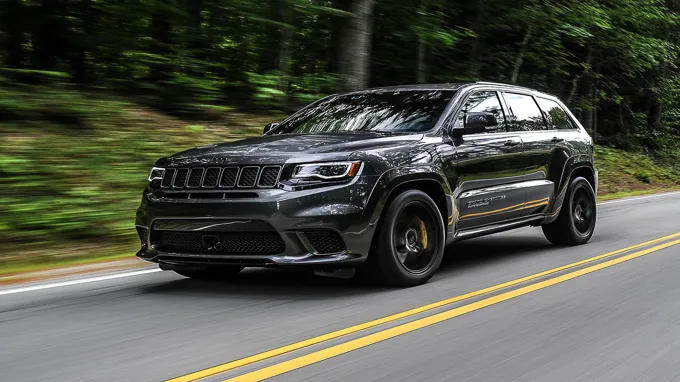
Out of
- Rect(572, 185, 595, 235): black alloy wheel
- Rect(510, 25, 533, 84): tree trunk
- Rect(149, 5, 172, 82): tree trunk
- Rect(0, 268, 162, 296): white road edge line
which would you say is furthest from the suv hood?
Rect(510, 25, 533, 84): tree trunk

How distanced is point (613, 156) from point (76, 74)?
19.8m

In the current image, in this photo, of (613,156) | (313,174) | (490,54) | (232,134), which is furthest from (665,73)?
(313,174)

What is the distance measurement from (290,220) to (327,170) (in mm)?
469

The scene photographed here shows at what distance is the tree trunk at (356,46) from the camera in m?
13.9

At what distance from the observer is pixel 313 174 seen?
5699mm

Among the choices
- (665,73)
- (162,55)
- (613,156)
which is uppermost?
(162,55)

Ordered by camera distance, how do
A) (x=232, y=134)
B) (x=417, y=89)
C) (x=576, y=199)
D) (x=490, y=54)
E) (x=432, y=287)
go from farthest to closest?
(x=490, y=54), (x=232, y=134), (x=576, y=199), (x=417, y=89), (x=432, y=287)

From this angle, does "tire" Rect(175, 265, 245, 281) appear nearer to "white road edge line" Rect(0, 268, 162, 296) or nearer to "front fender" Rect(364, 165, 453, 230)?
"white road edge line" Rect(0, 268, 162, 296)

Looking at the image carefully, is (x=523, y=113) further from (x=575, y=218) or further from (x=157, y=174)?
(x=157, y=174)

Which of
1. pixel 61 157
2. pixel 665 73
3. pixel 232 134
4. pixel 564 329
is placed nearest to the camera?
pixel 564 329

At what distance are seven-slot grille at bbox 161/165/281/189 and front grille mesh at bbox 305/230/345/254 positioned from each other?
0.48 metres

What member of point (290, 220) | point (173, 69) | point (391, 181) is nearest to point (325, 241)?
point (290, 220)

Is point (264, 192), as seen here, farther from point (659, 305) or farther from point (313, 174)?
point (659, 305)

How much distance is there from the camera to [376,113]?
7.11m
